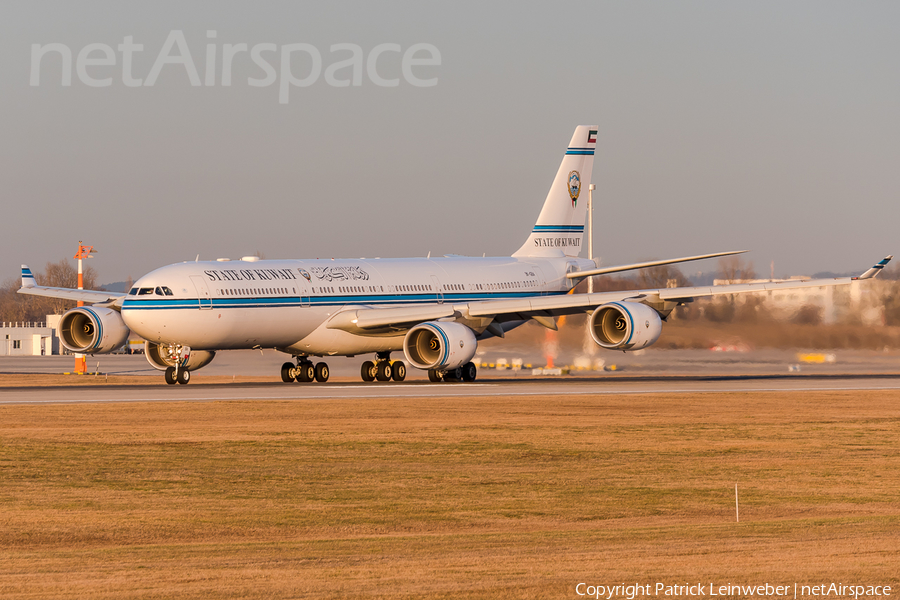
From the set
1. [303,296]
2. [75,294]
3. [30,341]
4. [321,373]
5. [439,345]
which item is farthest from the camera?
[30,341]

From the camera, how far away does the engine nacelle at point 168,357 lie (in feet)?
148

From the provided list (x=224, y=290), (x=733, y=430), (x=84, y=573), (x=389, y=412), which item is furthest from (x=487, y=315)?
(x=84, y=573)

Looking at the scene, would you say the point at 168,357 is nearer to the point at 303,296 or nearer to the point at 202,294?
the point at 202,294

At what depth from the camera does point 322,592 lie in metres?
11.4

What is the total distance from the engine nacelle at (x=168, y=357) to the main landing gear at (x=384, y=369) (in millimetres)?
6441

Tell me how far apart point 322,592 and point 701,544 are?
15.9 feet

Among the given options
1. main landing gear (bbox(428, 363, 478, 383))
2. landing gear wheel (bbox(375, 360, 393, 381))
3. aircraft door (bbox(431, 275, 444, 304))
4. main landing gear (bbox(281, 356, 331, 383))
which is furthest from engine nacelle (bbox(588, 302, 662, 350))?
main landing gear (bbox(281, 356, 331, 383))

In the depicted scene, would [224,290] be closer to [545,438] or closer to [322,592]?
[545,438]

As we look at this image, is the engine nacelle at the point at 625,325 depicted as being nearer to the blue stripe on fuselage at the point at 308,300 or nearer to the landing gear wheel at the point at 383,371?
the blue stripe on fuselage at the point at 308,300

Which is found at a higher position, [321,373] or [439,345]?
[439,345]

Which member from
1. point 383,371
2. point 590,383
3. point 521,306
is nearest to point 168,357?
point 383,371

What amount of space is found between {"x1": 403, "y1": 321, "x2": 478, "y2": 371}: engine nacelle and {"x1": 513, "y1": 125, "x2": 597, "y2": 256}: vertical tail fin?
487 inches

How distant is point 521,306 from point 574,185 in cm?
1363

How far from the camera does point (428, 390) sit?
41344 mm
